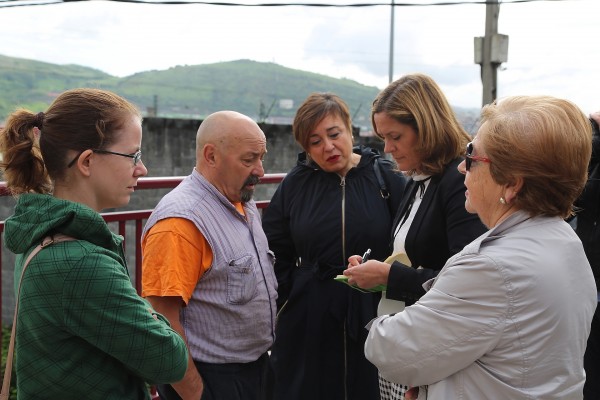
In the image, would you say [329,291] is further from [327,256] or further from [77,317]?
[77,317]

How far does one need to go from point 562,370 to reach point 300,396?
1.82m

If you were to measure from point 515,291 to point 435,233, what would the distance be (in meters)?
1.00

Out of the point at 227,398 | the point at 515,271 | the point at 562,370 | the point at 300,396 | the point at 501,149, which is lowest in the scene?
the point at 300,396

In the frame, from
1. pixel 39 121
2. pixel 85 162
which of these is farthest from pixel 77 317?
pixel 39 121

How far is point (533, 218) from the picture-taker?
189 centimetres

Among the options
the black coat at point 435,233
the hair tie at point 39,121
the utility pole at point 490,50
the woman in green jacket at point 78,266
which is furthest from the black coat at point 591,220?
the utility pole at point 490,50

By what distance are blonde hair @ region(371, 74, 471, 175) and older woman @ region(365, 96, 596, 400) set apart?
2.94 ft

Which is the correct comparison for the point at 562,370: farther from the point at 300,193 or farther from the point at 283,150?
the point at 283,150

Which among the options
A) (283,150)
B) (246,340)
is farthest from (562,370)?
(283,150)

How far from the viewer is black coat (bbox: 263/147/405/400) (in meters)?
3.32

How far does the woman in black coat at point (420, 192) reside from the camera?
266cm

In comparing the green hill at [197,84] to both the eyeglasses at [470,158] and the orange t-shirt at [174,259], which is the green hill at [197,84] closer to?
the orange t-shirt at [174,259]

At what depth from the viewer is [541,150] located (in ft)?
5.94

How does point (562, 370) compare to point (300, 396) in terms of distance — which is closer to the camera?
point (562, 370)
